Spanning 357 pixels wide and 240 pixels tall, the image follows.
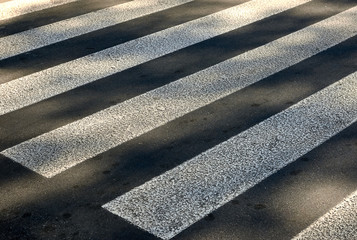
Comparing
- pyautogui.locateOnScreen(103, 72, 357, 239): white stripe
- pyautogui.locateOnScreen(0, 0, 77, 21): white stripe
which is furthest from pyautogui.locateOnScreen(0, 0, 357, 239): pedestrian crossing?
pyautogui.locateOnScreen(0, 0, 77, 21): white stripe

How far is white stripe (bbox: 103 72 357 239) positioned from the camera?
4016 mm

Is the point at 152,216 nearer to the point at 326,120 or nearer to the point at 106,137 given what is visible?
the point at 106,137

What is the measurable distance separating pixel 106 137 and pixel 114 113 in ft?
1.21

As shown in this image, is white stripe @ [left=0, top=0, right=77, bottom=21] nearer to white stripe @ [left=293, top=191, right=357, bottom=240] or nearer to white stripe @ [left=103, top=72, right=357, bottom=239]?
white stripe @ [left=103, top=72, right=357, bottom=239]

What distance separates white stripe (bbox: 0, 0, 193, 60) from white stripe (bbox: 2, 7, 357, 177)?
56.0 inches

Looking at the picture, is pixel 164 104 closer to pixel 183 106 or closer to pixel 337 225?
pixel 183 106

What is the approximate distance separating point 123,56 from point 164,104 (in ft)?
3.29

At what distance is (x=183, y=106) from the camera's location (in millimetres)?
5328

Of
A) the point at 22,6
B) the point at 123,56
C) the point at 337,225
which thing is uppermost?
the point at 22,6

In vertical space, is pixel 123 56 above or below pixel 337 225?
above

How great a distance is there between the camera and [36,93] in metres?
5.59

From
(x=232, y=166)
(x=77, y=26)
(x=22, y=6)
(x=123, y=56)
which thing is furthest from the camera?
(x=22, y=6)

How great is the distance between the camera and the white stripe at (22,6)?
291 inches

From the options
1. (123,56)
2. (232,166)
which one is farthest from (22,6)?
(232,166)
